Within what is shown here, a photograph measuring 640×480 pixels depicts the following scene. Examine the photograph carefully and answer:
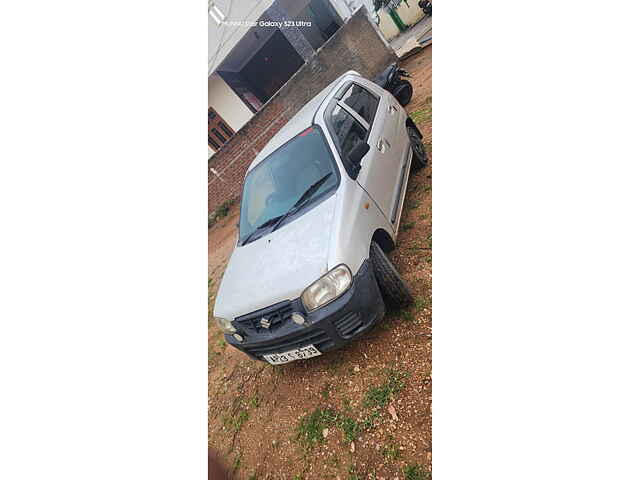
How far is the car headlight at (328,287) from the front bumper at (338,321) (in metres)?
0.03

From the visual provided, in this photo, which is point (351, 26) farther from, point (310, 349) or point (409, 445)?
point (409, 445)

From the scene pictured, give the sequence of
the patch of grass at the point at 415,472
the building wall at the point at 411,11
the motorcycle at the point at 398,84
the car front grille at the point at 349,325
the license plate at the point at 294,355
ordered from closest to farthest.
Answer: the patch of grass at the point at 415,472 < the car front grille at the point at 349,325 < the license plate at the point at 294,355 < the building wall at the point at 411,11 < the motorcycle at the point at 398,84

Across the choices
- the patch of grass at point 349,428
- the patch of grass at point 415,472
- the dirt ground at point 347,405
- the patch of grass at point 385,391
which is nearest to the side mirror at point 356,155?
the dirt ground at point 347,405

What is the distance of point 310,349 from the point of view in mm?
1956

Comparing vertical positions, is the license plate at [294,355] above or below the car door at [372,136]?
below

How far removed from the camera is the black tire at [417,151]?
3215 millimetres

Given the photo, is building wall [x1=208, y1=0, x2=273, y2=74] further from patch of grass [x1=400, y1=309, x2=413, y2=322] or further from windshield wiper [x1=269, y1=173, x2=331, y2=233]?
patch of grass [x1=400, y1=309, x2=413, y2=322]

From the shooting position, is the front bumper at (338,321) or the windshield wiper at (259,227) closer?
the front bumper at (338,321)

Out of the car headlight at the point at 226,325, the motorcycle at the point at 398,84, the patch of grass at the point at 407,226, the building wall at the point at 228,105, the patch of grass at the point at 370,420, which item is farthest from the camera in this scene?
the motorcycle at the point at 398,84

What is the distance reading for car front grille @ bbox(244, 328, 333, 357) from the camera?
6.18 ft

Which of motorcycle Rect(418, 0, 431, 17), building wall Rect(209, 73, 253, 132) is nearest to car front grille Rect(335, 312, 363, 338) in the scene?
motorcycle Rect(418, 0, 431, 17)

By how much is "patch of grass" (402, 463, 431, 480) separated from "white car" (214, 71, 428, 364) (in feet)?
2.27

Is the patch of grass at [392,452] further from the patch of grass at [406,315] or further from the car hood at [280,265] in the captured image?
the car hood at [280,265]

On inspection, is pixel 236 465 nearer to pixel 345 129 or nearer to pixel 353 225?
pixel 353 225
